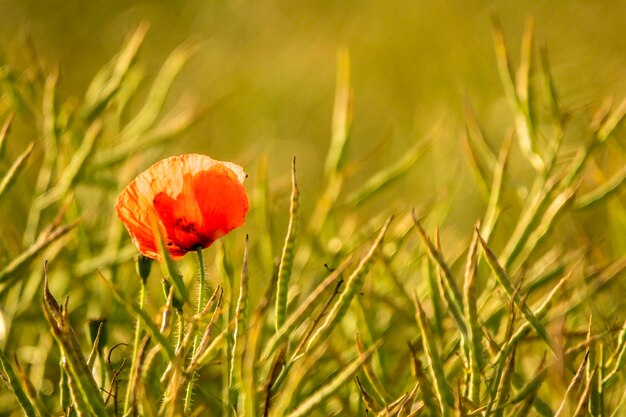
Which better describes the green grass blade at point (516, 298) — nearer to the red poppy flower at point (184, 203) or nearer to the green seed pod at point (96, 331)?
the red poppy flower at point (184, 203)

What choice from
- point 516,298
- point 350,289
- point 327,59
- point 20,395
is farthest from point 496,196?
point 327,59

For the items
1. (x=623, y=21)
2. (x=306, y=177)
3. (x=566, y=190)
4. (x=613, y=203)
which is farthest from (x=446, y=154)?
(x=623, y=21)

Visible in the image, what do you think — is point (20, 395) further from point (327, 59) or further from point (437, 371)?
point (327, 59)

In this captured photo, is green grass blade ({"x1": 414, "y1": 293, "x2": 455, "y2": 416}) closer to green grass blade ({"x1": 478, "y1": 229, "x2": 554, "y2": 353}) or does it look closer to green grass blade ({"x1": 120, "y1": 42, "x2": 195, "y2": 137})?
green grass blade ({"x1": 478, "y1": 229, "x2": 554, "y2": 353})

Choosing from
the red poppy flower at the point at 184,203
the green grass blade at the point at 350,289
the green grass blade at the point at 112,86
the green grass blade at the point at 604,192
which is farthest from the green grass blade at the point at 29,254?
the green grass blade at the point at 604,192

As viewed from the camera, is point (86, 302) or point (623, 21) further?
point (623, 21)

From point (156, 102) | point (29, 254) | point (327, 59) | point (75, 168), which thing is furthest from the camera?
point (327, 59)

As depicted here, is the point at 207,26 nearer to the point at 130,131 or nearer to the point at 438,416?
the point at 130,131
